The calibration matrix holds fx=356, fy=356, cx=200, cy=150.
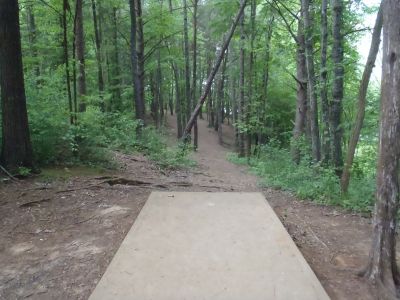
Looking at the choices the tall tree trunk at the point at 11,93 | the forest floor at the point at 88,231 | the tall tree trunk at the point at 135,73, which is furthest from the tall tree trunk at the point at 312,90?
the tall tree trunk at the point at 11,93

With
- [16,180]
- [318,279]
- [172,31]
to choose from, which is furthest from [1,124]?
[172,31]

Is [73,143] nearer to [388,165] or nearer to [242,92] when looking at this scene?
[388,165]

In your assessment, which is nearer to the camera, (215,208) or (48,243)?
(48,243)

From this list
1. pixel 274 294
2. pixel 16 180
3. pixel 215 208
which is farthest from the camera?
pixel 16 180

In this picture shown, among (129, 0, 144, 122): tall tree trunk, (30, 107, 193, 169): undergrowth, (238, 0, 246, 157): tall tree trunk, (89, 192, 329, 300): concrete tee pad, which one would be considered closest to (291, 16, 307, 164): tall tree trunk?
(238, 0, 246, 157): tall tree trunk

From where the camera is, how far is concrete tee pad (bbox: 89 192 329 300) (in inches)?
123

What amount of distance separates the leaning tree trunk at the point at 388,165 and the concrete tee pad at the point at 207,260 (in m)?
0.71

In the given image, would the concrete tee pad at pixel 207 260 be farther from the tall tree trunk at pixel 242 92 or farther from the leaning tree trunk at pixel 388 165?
the tall tree trunk at pixel 242 92

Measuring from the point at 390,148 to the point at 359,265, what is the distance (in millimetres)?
1397

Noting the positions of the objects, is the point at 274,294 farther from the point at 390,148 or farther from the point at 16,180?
the point at 16,180

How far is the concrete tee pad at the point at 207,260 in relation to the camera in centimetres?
313

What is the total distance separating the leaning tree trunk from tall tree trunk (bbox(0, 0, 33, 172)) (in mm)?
5557

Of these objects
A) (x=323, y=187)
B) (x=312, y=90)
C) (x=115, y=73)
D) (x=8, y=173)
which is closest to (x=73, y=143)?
(x=8, y=173)

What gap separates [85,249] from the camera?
405cm
